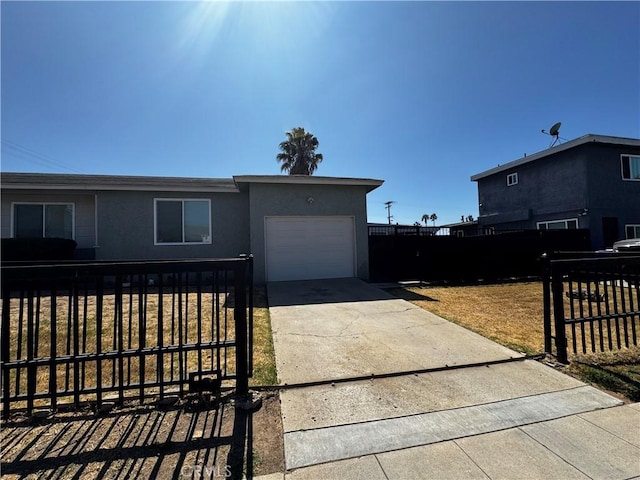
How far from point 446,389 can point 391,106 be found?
406 inches

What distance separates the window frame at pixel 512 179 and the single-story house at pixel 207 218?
1278cm

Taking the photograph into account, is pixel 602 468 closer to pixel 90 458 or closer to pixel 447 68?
pixel 90 458

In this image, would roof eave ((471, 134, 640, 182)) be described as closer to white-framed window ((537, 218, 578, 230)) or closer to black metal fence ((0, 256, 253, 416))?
white-framed window ((537, 218, 578, 230))

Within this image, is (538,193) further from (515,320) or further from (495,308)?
(515,320)

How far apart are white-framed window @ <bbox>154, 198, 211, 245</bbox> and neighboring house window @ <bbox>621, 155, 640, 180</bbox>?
20.7 metres

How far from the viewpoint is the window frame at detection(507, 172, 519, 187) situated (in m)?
18.6

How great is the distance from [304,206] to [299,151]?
50.5 ft

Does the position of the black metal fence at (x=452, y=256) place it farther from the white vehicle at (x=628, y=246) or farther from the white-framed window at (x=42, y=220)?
the white-framed window at (x=42, y=220)

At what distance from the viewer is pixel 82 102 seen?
32.6 ft

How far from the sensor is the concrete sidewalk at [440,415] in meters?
2.01

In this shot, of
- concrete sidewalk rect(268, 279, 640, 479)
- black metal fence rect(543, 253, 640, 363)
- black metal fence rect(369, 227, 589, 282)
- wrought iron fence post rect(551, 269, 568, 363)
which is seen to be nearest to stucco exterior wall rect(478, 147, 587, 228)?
black metal fence rect(369, 227, 589, 282)

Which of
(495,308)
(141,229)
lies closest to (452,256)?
(495,308)

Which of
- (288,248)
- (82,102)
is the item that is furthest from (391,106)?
(82,102)

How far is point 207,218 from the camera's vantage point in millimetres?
11266
